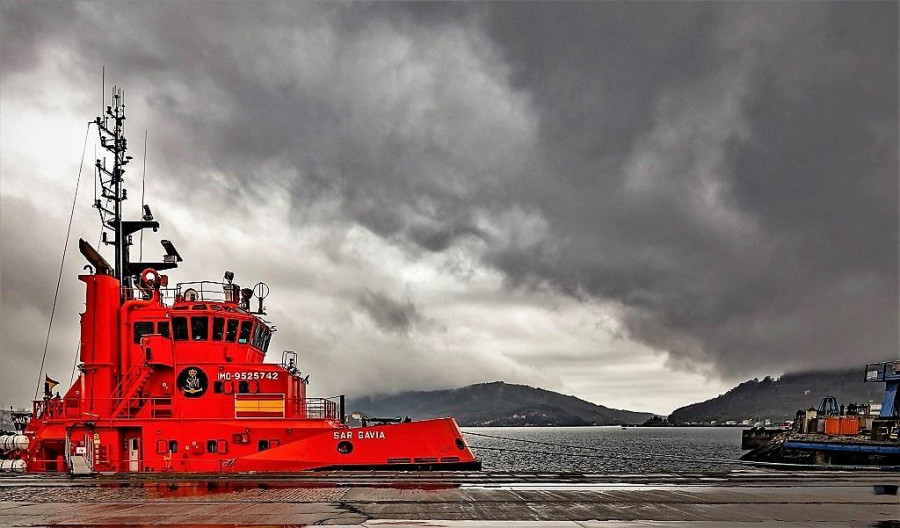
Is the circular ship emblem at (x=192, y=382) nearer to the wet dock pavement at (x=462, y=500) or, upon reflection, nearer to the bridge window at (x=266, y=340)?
the bridge window at (x=266, y=340)

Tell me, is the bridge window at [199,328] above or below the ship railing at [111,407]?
above

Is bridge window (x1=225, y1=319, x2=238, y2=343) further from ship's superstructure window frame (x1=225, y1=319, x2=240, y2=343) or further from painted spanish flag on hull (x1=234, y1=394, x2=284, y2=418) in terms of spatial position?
painted spanish flag on hull (x1=234, y1=394, x2=284, y2=418)

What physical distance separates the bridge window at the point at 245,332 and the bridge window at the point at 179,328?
7.37 feet

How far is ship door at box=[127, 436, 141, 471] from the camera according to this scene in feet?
109

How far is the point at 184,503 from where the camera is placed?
20516 millimetres

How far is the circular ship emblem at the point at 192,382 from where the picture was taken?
33750 mm

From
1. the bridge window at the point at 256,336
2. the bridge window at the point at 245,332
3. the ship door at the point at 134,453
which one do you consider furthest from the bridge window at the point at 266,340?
the ship door at the point at 134,453

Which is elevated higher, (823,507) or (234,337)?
(234,337)

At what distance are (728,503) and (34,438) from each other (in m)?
28.4

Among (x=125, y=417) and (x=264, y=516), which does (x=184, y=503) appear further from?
(x=125, y=417)

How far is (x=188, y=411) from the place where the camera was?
3366 cm

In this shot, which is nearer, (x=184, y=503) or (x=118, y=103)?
(x=184, y=503)

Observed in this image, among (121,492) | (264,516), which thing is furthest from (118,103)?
(264,516)

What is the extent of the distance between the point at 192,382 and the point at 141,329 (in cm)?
325
